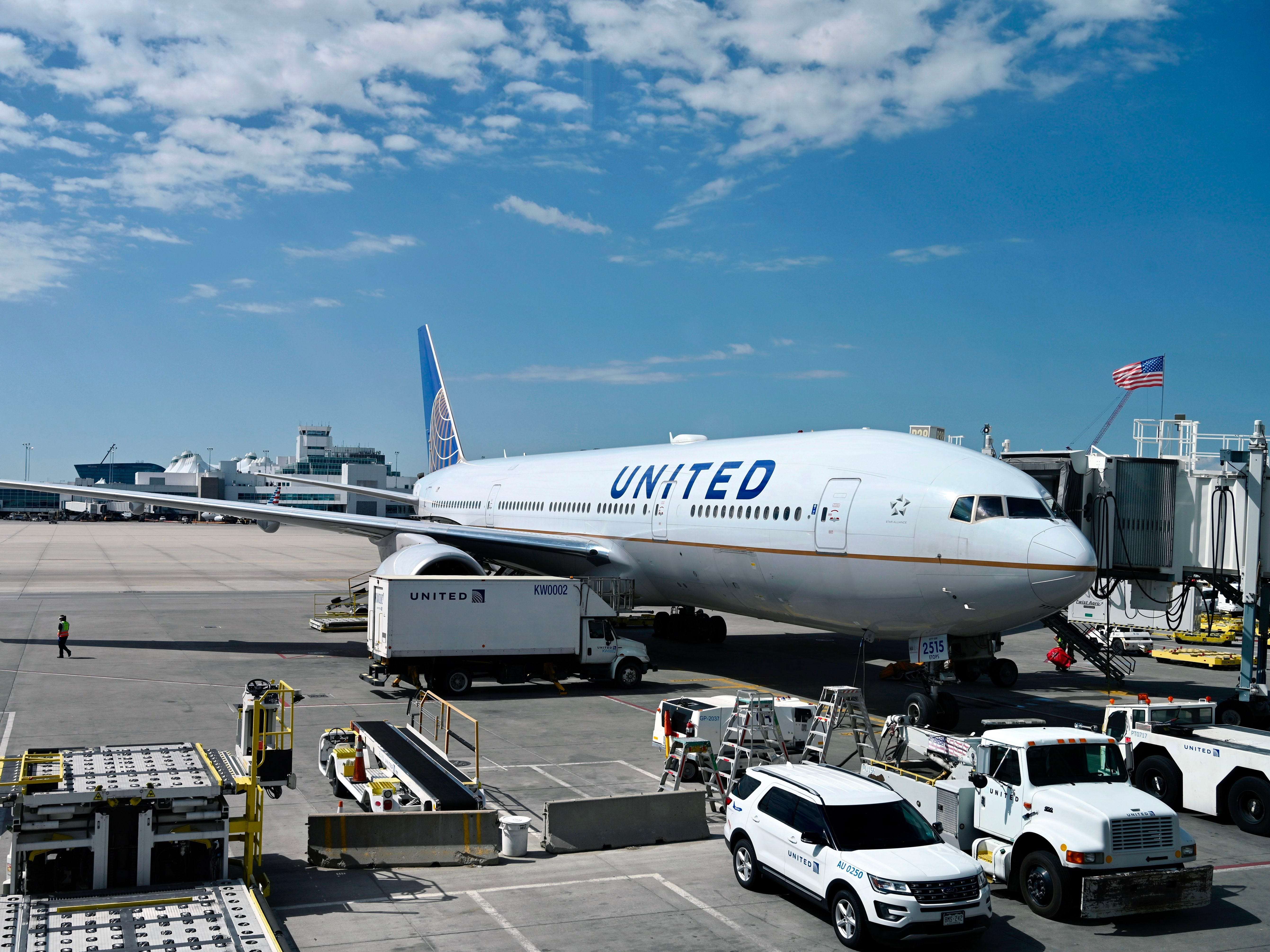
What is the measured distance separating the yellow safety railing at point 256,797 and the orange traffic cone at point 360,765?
2069 mm

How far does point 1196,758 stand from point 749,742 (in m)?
6.82

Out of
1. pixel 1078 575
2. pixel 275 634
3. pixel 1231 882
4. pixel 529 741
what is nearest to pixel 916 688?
pixel 1078 575

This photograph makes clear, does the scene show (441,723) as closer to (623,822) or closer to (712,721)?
(712,721)

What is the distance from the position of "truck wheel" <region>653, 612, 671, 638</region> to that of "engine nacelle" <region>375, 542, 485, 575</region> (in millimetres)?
8479

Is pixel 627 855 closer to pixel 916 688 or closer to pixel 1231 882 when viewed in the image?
pixel 1231 882

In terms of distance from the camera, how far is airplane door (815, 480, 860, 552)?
20.9m

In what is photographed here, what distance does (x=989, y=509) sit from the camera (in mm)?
18938

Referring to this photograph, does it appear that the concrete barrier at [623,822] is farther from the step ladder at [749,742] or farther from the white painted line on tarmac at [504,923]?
the white painted line on tarmac at [504,923]

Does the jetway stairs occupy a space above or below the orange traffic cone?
above

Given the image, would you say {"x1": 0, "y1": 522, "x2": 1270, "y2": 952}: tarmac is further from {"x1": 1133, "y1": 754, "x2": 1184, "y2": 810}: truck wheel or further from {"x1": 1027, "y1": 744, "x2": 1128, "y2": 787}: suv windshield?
{"x1": 1027, "y1": 744, "x2": 1128, "y2": 787}: suv windshield

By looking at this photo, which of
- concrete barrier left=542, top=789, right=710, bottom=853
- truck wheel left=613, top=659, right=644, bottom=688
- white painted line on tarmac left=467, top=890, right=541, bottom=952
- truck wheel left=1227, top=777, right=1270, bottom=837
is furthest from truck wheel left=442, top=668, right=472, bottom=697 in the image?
truck wheel left=1227, top=777, right=1270, bottom=837

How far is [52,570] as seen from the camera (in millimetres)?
57906

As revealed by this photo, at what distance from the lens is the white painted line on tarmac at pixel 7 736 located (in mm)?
17656

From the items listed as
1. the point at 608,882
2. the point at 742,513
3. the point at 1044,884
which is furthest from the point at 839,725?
the point at 742,513
